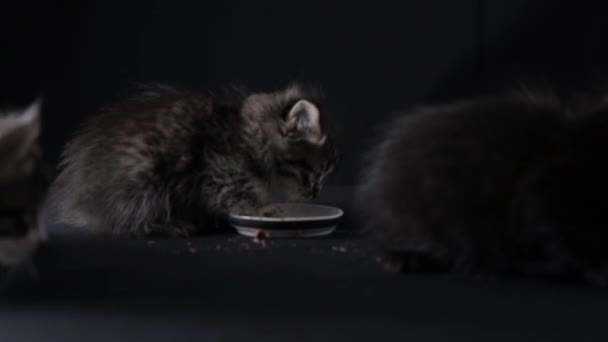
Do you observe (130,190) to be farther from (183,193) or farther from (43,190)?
(43,190)

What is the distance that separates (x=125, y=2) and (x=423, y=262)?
1918 mm

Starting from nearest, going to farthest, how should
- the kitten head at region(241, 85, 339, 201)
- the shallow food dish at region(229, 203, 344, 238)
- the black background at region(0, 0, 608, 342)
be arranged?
the shallow food dish at region(229, 203, 344, 238), the kitten head at region(241, 85, 339, 201), the black background at region(0, 0, 608, 342)

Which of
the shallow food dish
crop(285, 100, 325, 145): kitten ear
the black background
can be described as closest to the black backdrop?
the black background

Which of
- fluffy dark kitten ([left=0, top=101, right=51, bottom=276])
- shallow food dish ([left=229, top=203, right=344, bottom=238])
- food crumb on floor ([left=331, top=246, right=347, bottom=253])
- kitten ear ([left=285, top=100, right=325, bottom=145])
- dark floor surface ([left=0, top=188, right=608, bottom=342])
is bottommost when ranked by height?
dark floor surface ([left=0, top=188, right=608, bottom=342])

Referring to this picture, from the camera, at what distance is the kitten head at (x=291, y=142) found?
2271 mm

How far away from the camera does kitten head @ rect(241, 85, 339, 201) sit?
7.45ft

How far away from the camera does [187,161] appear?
2168 mm

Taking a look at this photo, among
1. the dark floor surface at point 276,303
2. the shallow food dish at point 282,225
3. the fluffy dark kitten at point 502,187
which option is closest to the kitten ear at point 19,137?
the dark floor surface at point 276,303

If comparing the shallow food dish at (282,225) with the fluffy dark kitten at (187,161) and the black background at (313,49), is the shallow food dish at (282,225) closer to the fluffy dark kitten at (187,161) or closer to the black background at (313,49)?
the fluffy dark kitten at (187,161)

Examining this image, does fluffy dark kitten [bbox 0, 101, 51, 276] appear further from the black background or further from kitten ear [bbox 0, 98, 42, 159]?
the black background

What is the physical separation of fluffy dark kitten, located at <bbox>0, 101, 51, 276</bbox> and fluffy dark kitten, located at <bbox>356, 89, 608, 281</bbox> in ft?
2.27

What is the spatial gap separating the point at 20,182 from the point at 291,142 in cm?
104

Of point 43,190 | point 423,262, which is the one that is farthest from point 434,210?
point 43,190

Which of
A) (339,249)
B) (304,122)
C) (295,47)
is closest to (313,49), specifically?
(295,47)
